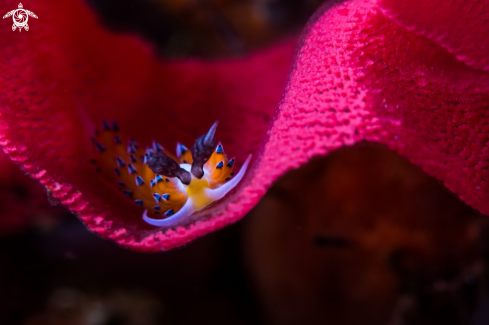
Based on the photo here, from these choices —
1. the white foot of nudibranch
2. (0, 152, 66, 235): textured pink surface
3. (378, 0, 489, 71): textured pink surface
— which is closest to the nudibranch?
the white foot of nudibranch

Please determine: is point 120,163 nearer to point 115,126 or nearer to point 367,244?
point 115,126

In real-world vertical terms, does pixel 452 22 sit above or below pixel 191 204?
above

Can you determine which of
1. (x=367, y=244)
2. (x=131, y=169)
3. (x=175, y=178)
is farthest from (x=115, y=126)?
(x=367, y=244)

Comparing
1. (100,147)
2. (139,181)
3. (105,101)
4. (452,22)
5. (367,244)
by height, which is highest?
(452,22)

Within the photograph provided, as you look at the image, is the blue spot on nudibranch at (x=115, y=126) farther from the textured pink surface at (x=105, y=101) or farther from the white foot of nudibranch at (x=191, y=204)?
the white foot of nudibranch at (x=191, y=204)

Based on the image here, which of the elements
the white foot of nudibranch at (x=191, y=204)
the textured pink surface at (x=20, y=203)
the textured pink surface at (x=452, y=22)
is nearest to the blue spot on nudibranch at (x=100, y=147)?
the textured pink surface at (x=20, y=203)

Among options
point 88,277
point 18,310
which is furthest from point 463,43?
point 18,310

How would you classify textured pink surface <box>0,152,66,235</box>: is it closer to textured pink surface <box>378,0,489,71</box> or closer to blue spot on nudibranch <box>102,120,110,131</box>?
blue spot on nudibranch <box>102,120,110,131</box>

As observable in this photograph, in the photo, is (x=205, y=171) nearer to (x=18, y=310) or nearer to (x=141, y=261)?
(x=141, y=261)
